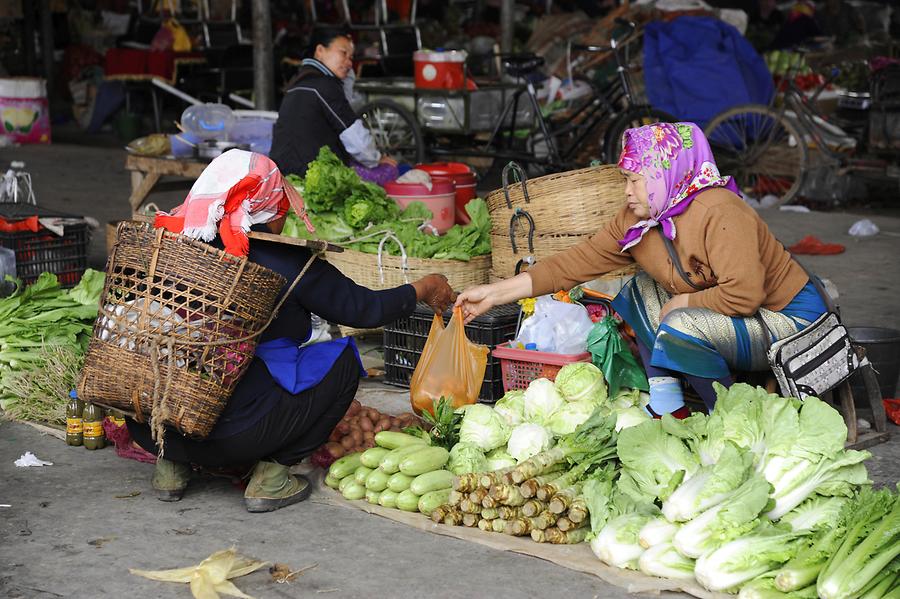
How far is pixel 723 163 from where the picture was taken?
378 inches

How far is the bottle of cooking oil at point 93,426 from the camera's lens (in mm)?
4160

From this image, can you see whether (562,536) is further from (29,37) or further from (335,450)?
(29,37)

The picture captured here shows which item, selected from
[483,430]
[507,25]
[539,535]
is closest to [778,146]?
[507,25]

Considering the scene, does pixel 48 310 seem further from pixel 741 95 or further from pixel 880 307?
pixel 741 95

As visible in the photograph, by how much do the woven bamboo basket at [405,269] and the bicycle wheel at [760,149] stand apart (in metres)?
4.57

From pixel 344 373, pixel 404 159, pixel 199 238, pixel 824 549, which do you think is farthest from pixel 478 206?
pixel 404 159

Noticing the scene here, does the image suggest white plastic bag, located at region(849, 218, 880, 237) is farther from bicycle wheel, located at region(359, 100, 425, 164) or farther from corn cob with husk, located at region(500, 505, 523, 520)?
corn cob with husk, located at region(500, 505, 523, 520)

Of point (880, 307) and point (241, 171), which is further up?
point (241, 171)

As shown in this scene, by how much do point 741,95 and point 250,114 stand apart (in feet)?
13.9

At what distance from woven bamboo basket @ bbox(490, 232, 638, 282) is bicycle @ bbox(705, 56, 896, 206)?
4.49 m

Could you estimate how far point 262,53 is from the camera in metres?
9.46

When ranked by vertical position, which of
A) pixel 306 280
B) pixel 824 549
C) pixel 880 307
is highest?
pixel 306 280

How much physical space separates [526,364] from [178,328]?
5.06 ft

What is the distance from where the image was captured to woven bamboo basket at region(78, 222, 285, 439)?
327 centimetres
